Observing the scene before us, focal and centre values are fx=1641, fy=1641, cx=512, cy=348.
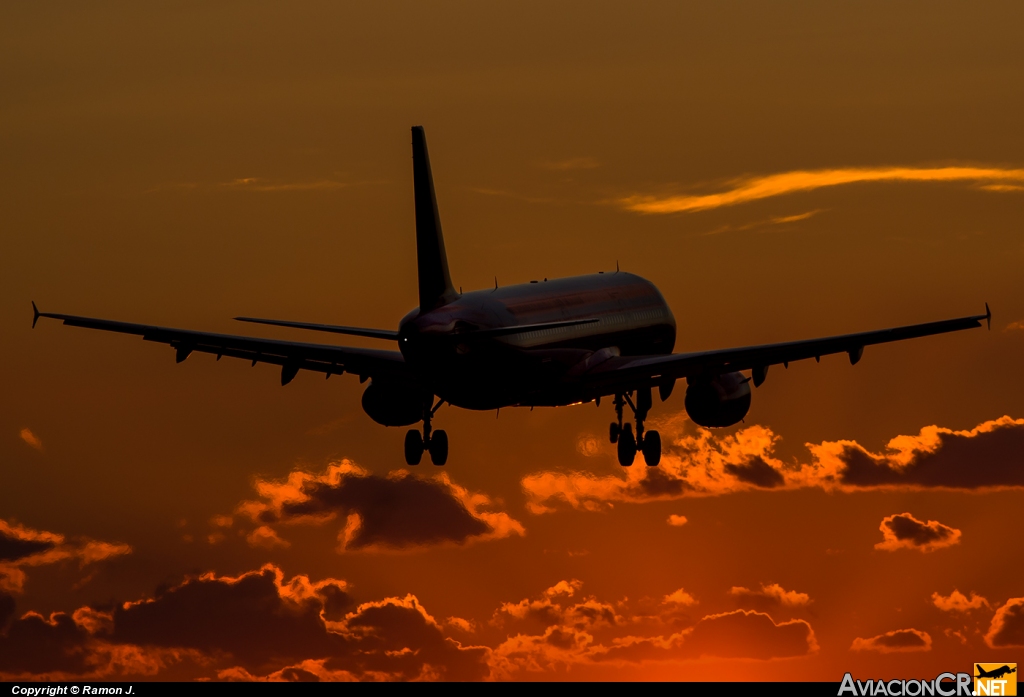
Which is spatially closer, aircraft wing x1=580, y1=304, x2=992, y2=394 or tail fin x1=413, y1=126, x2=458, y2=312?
aircraft wing x1=580, y1=304, x2=992, y2=394

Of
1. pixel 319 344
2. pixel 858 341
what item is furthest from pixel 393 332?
pixel 858 341

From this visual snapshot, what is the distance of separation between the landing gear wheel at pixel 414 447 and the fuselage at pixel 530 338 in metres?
5.72

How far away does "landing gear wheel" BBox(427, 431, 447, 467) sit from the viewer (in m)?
69.2

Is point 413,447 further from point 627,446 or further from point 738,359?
point 738,359

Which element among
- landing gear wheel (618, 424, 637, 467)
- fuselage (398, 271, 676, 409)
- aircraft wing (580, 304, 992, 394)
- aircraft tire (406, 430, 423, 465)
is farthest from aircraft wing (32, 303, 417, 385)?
landing gear wheel (618, 424, 637, 467)

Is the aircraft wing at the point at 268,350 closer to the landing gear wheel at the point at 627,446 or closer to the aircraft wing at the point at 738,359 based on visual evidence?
the aircraft wing at the point at 738,359

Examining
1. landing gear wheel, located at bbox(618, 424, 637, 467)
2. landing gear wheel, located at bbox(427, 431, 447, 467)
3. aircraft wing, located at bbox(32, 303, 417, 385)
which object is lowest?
landing gear wheel, located at bbox(427, 431, 447, 467)

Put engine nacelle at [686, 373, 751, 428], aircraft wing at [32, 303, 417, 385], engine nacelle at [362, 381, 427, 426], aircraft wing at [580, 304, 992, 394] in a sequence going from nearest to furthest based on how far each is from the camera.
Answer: aircraft wing at [580, 304, 992, 394], aircraft wing at [32, 303, 417, 385], engine nacelle at [362, 381, 427, 426], engine nacelle at [686, 373, 751, 428]

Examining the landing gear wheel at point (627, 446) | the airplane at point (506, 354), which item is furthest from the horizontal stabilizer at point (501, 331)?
the landing gear wheel at point (627, 446)

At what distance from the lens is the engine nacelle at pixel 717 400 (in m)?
69.2

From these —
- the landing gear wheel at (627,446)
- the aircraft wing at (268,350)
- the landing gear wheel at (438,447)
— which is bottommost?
the landing gear wheel at (438,447)

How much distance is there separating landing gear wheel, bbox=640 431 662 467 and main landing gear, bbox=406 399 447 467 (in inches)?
372

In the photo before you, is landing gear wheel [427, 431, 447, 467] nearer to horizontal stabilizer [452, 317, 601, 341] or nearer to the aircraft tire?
the aircraft tire

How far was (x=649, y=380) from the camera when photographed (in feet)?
226
